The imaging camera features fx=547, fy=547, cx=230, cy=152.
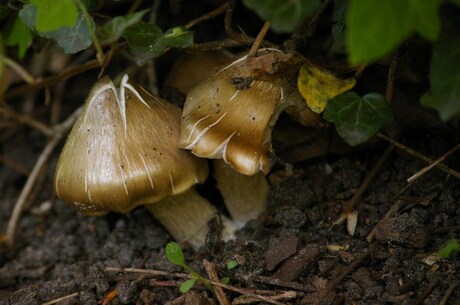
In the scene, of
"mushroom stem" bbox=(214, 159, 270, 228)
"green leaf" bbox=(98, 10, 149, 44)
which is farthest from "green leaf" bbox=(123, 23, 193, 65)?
"mushroom stem" bbox=(214, 159, 270, 228)

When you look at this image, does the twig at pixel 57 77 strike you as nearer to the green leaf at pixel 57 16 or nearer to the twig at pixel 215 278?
the green leaf at pixel 57 16

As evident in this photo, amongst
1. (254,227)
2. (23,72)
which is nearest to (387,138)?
(254,227)

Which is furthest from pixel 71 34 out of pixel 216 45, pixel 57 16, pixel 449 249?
pixel 449 249

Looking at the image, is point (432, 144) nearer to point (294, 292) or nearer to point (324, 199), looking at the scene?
point (324, 199)

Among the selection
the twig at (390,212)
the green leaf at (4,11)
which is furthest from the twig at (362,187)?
the green leaf at (4,11)

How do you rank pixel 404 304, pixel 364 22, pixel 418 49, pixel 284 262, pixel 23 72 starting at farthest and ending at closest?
pixel 23 72 → pixel 284 262 → pixel 418 49 → pixel 404 304 → pixel 364 22

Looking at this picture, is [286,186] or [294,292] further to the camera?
[286,186]
